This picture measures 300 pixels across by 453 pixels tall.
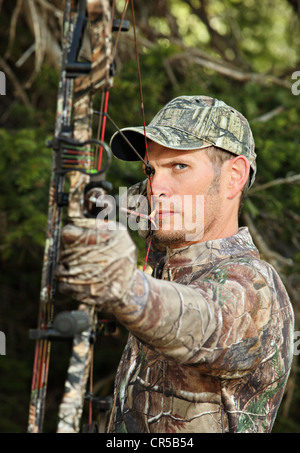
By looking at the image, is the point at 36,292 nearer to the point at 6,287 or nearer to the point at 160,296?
the point at 6,287

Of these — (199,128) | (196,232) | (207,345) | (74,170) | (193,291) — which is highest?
(199,128)

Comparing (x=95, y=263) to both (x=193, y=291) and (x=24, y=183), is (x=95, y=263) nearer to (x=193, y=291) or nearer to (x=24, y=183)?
(x=193, y=291)

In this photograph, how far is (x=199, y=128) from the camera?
194 cm

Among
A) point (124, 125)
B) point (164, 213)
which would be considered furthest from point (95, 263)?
point (124, 125)

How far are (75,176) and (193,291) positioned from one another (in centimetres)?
39

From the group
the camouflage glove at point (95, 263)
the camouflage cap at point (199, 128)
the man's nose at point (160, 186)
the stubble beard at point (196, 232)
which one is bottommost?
the camouflage glove at point (95, 263)

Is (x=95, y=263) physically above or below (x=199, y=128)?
below

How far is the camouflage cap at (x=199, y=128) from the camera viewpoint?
6.31ft

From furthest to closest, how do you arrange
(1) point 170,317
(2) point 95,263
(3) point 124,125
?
(3) point 124,125 < (1) point 170,317 < (2) point 95,263

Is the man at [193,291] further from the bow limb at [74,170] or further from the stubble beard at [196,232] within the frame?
the bow limb at [74,170]

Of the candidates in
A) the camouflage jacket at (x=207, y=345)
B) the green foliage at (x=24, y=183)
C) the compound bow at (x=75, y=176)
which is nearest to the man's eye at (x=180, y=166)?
the camouflage jacket at (x=207, y=345)

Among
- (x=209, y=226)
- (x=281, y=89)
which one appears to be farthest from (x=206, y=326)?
(x=281, y=89)

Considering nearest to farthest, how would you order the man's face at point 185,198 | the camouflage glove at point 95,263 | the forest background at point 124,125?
the camouflage glove at point 95,263 < the man's face at point 185,198 < the forest background at point 124,125

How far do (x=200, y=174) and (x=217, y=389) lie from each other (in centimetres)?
63
